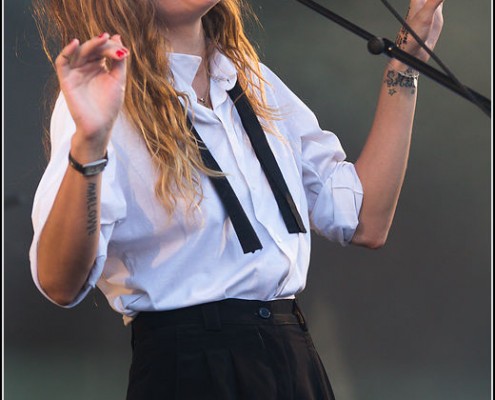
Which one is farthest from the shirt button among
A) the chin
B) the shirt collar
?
the chin

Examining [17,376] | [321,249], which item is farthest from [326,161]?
[17,376]

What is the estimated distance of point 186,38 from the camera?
61.9 inches

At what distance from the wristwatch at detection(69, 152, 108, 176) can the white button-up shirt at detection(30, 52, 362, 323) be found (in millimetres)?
99

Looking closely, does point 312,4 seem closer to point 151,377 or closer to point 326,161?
point 326,161

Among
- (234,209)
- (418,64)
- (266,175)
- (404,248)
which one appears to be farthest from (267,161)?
(404,248)

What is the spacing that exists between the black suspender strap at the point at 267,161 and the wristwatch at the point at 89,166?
1.20 feet

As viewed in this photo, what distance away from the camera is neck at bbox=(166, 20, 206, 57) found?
5.10 ft

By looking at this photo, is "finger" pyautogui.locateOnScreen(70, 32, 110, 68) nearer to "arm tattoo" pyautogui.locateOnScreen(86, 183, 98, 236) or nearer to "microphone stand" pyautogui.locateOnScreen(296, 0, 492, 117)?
"arm tattoo" pyautogui.locateOnScreen(86, 183, 98, 236)

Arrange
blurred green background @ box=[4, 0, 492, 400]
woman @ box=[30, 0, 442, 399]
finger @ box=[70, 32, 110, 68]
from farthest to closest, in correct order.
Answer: blurred green background @ box=[4, 0, 492, 400]
woman @ box=[30, 0, 442, 399]
finger @ box=[70, 32, 110, 68]

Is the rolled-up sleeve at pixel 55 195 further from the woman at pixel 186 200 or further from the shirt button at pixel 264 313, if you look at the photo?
the shirt button at pixel 264 313

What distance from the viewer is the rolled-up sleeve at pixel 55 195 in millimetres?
1266

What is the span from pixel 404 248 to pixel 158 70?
1512mm

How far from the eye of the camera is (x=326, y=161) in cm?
166

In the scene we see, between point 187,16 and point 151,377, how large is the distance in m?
0.59
